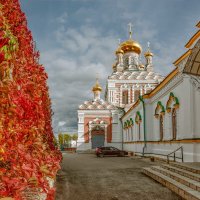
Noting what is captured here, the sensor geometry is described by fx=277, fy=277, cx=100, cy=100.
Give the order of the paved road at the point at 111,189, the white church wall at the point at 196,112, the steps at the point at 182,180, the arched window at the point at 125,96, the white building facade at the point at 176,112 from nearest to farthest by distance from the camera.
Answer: the steps at the point at 182,180, the paved road at the point at 111,189, the white building facade at the point at 176,112, the white church wall at the point at 196,112, the arched window at the point at 125,96

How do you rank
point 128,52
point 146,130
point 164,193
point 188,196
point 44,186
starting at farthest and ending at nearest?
point 128,52
point 146,130
point 164,193
point 188,196
point 44,186

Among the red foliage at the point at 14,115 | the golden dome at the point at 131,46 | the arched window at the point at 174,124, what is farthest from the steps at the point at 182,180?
the golden dome at the point at 131,46

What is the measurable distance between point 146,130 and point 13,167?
17.2m

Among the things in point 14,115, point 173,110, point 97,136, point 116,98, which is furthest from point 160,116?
point 116,98

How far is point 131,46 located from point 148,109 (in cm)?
2709

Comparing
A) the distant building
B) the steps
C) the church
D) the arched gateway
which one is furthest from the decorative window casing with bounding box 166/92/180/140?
the arched gateway

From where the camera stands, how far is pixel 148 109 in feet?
67.5

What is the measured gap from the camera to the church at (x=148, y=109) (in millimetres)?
12398

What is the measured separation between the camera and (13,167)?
3656 millimetres

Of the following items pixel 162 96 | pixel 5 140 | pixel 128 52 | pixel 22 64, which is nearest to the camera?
pixel 5 140

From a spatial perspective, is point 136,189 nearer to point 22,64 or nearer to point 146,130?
point 22,64

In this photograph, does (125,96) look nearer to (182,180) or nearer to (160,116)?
(160,116)

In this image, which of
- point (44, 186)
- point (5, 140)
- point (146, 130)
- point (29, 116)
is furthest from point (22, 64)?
point (146, 130)

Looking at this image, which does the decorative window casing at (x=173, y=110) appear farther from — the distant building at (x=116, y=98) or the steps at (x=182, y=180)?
the distant building at (x=116, y=98)
